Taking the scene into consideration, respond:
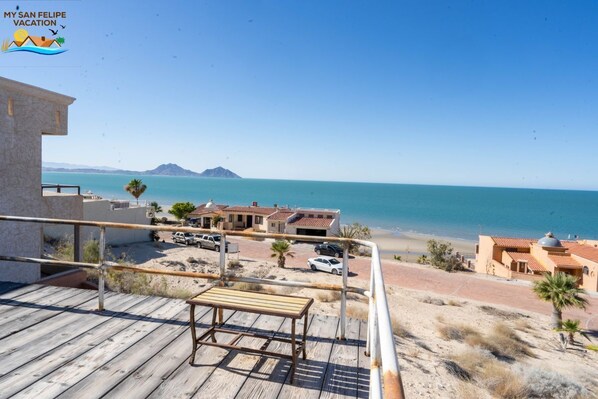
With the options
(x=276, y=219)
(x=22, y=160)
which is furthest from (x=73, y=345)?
(x=276, y=219)

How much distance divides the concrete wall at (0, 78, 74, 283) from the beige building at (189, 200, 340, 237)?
3319 cm

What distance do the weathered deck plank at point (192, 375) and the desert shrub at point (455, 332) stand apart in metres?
13.2

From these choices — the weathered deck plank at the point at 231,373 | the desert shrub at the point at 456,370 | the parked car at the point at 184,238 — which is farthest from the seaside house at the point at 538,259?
the weathered deck plank at the point at 231,373

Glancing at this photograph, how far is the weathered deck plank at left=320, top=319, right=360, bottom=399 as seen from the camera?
121 inches

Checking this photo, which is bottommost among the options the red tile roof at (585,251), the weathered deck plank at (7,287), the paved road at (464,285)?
the paved road at (464,285)

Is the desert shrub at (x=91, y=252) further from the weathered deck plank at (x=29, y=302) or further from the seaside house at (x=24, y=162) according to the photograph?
the weathered deck plank at (x=29, y=302)

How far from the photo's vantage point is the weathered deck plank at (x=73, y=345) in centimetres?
311

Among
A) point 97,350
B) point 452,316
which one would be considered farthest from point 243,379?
point 452,316

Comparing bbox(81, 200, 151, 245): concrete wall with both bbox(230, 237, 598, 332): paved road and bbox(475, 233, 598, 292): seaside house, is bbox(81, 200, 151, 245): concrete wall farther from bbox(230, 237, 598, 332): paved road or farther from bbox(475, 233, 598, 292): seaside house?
bbox(475, 233, 598, 292): seaside house

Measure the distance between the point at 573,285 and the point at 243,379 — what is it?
2133cm

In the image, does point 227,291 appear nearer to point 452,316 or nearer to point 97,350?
point 97,350

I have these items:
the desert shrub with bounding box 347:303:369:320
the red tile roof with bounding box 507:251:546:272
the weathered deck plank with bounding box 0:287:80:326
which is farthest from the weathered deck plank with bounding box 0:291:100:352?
the red tile roof with bounding box 507:251:546:272

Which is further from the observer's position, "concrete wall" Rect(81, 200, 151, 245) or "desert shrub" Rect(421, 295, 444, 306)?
"concrete wall" Rect(81, 200, 151, 245)

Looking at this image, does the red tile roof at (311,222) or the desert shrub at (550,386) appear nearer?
the desert shrub at (550,386)
